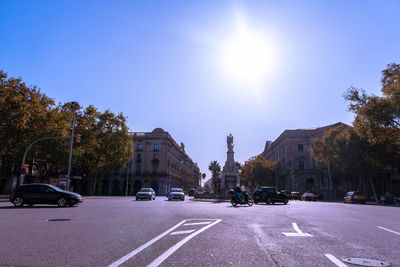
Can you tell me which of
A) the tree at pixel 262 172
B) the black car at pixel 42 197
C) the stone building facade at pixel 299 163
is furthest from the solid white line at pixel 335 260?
the tree at pixel 262 172

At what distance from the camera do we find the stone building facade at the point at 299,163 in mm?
66250

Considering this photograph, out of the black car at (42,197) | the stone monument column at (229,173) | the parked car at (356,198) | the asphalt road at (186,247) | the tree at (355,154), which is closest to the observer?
the asphalt road at (186,247)

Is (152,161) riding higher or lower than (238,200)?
higher

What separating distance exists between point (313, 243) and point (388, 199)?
117ft

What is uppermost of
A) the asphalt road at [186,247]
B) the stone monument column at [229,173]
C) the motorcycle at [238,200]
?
the stone monument column at [229,173]

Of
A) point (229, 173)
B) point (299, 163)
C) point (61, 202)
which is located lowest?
point (61, 202)

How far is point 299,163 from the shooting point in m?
71.1

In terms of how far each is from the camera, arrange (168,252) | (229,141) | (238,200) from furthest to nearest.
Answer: (229,141)
(238,200)
(168,252)

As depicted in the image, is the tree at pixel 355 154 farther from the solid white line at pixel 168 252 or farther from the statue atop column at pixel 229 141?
the solid white line at pixel 168 252

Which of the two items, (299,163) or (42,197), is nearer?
(42,197)

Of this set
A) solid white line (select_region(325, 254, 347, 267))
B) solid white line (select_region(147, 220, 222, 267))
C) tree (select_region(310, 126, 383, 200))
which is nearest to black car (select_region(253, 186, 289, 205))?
tree (select_region(310, 126, 383, 200))

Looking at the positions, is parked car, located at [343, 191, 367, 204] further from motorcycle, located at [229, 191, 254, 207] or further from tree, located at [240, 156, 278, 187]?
tree, located at [240, 156, 278, 187]

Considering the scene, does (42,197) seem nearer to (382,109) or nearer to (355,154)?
(382,109)

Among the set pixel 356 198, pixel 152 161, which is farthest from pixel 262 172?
pixel 356 198
